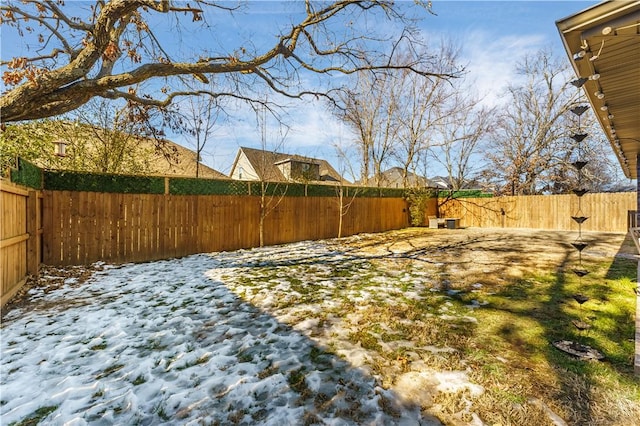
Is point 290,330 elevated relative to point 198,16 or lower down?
lower down

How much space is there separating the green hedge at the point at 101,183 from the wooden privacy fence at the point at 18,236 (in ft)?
1.33

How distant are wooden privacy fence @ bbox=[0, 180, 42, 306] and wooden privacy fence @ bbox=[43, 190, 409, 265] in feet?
1.35

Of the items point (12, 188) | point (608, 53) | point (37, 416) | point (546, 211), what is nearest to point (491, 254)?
point (608, 53)

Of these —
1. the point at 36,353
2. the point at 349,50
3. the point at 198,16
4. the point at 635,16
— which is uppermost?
the point at 349,50

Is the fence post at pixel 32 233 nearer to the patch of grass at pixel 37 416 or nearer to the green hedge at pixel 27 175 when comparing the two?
the green hedge at pixel 27 175

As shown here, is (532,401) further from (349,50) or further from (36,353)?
(349,50)

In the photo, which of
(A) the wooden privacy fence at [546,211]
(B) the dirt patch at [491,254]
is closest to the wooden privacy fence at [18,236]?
(B) the dirt patch at [491,254]

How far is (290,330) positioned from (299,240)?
608cm

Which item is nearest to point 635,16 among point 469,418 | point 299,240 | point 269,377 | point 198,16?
point 469,418

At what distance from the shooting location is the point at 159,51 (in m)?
4.43

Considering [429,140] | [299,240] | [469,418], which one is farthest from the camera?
[429,140]

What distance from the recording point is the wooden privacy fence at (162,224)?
5168mm

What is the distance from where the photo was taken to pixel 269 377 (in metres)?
1.94

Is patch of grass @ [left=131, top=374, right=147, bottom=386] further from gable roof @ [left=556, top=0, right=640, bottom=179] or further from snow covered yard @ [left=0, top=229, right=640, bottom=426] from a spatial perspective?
gable roof @ [left=556, top=0, right=640, bottom=179]
